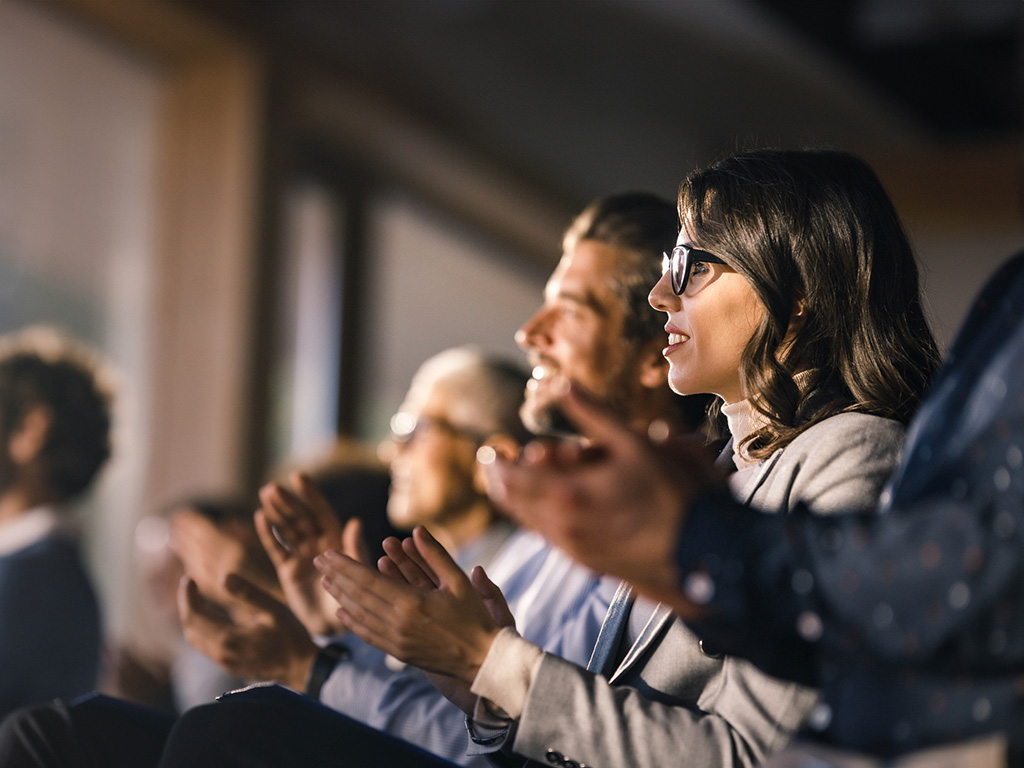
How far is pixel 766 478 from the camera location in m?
0.88

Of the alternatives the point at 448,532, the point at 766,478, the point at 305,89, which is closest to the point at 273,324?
the point at 305,89

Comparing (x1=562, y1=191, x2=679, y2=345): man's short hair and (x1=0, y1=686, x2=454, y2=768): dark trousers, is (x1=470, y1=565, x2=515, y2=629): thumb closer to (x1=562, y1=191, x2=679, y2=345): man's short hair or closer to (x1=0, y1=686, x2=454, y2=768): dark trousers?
(x1=0, y1=686, x2=454, y2=768): dark trousers

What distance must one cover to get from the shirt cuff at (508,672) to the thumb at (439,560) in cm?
6

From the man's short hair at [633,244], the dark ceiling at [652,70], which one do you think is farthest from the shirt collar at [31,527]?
the dark ceiling at [652,70]

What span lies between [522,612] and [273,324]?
109 inches

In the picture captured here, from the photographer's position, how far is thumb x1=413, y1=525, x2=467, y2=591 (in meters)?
0.86

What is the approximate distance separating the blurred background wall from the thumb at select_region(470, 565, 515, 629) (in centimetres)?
209

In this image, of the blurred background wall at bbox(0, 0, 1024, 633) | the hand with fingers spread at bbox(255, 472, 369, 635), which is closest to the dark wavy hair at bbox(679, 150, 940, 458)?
the hand with fingers spread at bbox(255, 472, 369, 635)

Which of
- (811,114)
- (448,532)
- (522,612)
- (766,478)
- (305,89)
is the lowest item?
(448,532)

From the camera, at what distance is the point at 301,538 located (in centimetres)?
125

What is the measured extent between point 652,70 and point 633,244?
426cm

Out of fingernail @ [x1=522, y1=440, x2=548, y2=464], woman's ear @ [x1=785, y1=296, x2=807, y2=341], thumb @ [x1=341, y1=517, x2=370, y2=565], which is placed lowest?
thumb @ [x1=341, y1=517, x2=370, y2=565]

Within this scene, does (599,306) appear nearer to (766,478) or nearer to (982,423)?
(766,478)

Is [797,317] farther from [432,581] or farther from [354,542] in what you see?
[354,542]
